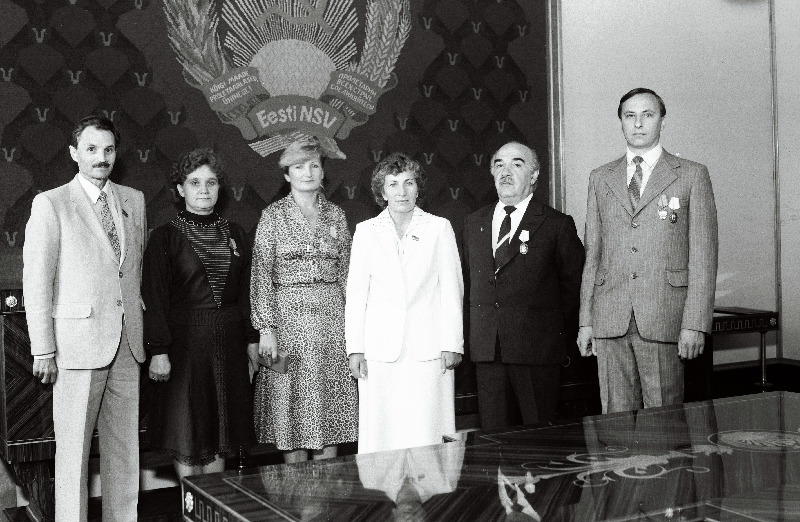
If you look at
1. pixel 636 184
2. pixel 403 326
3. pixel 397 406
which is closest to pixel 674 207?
pixel 636 184

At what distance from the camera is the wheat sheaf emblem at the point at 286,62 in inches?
186

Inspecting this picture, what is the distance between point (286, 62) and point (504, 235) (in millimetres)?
1829

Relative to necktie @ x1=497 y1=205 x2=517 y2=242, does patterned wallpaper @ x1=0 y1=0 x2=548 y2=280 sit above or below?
above

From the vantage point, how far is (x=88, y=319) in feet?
11.5

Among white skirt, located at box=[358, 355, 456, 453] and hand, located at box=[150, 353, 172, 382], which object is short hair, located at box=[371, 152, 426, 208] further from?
hand, located at box=[150, 353, 172, 382]

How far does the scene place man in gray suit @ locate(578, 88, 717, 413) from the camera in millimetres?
3668

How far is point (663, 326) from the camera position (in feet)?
12.1

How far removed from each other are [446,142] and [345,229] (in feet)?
4.79

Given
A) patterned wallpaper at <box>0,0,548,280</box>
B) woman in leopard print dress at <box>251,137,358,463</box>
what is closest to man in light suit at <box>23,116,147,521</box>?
woman in leopard print dress at <box>251,137,358,463</box>

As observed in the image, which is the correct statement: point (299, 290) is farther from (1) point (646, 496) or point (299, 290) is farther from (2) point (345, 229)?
(1) point (646, 496)

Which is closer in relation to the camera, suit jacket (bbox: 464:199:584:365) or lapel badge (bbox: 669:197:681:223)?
lapel badge (bbox: 669:197:681:223)

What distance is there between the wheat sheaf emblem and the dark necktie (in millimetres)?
1441

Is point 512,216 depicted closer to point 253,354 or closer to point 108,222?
point 253,354

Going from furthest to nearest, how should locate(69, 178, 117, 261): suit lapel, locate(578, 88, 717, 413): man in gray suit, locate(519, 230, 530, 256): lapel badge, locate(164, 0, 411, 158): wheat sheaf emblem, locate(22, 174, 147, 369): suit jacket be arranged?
locate(164, 0, 411, 158): wheat sheaf emblem → locate(519, 230, 530, 256): lapel badge → locate(578, 88, 717, 413): man in gray suit → locate(69, 178, 117, 261): suit lapel → locate(22, 174, 147, 369): suit jacket
